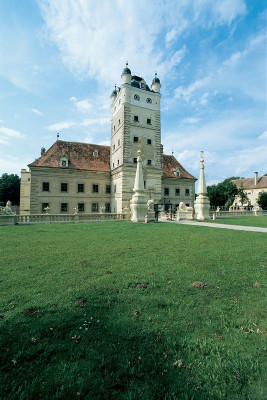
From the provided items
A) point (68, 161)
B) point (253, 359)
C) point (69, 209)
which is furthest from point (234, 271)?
point (68, 161)

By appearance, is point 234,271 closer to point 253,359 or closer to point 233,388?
point 253,359

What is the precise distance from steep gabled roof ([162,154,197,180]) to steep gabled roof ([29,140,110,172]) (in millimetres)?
11213

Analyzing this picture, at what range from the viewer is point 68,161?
108 feet

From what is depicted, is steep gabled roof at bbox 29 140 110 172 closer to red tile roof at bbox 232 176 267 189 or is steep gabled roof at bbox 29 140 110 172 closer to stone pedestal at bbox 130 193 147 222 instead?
stone pedestal at bbox 130 193 147 222

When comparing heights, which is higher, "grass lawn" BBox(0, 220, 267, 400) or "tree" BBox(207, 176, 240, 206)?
"tree" BBox(207, 176, 240, 206)

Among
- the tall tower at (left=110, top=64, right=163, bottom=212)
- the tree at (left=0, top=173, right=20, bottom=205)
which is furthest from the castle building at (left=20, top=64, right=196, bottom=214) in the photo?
the tree at (left=0, top=173, right=20, bottom=205)

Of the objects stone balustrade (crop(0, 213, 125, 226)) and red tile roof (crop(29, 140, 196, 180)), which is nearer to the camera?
stone balustrade (crop(0, 213, 125, 226))

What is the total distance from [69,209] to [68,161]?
26.5ft

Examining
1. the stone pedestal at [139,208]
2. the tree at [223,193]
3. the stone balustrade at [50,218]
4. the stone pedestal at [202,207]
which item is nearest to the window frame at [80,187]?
the stone balustrade at [50,218]

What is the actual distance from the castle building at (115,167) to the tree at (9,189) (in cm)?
2846

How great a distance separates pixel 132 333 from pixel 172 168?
126 feet

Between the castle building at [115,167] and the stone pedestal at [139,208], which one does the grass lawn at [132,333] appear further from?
the castle building at [115,167]

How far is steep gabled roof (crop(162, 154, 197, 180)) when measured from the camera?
3706 centimetres

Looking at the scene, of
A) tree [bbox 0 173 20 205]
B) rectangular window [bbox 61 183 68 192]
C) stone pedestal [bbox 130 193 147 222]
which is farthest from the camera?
tree [bbox 0 173 20 205]
